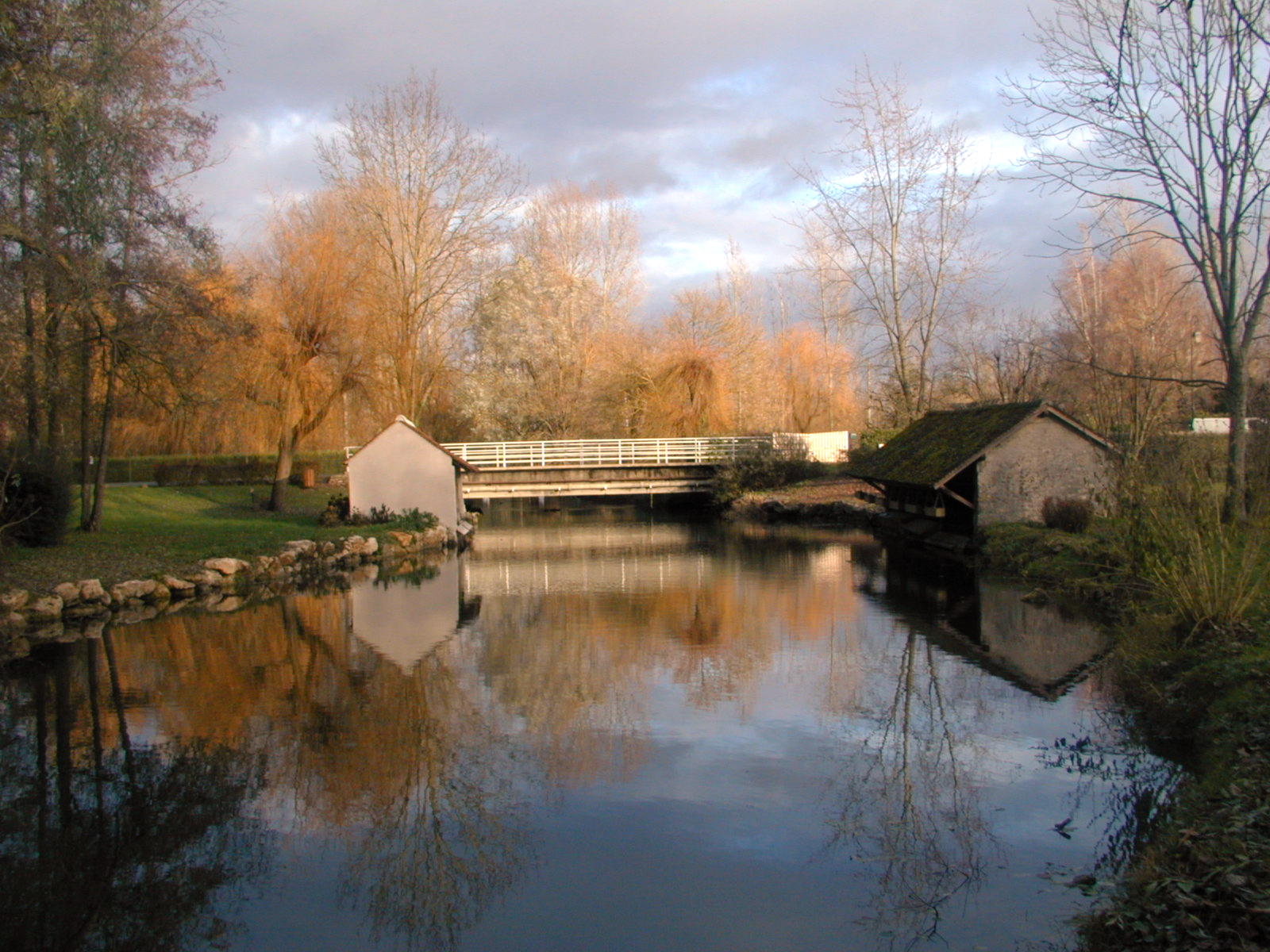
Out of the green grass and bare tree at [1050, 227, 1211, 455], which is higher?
bare tree at [1050, 227, 1211, 455]

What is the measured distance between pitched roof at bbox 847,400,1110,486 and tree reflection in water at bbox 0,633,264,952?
61.1 ft

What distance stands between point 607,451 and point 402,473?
15132 mm

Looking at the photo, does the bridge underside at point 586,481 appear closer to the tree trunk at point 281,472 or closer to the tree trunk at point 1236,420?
the tree trunk at point 281,472

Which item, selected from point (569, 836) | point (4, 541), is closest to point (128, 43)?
point (4, 541)

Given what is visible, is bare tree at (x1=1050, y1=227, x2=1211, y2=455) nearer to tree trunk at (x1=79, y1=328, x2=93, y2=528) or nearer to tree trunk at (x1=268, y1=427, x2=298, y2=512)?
tree trunk at (x1=79, y1=328, x2=93, y2=528)

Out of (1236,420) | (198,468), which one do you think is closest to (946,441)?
(1236,420)

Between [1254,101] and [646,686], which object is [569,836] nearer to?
[646,686]

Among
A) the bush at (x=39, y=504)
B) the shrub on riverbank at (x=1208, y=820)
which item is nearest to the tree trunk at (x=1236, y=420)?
the shrub on riverbank at (x=1208, y=820)

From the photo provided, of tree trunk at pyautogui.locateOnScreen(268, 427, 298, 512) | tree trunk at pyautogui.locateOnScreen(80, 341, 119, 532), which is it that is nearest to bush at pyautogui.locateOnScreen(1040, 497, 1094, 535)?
tree trunk at pyautogui.locateOnScreen(80, 341, 119, 532)

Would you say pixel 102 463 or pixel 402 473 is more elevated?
pixel 102 463

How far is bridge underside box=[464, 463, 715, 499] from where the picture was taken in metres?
42.1

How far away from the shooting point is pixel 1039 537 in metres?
21.2

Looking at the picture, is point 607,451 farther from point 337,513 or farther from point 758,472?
point 337,513

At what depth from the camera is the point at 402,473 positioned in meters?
29.9
